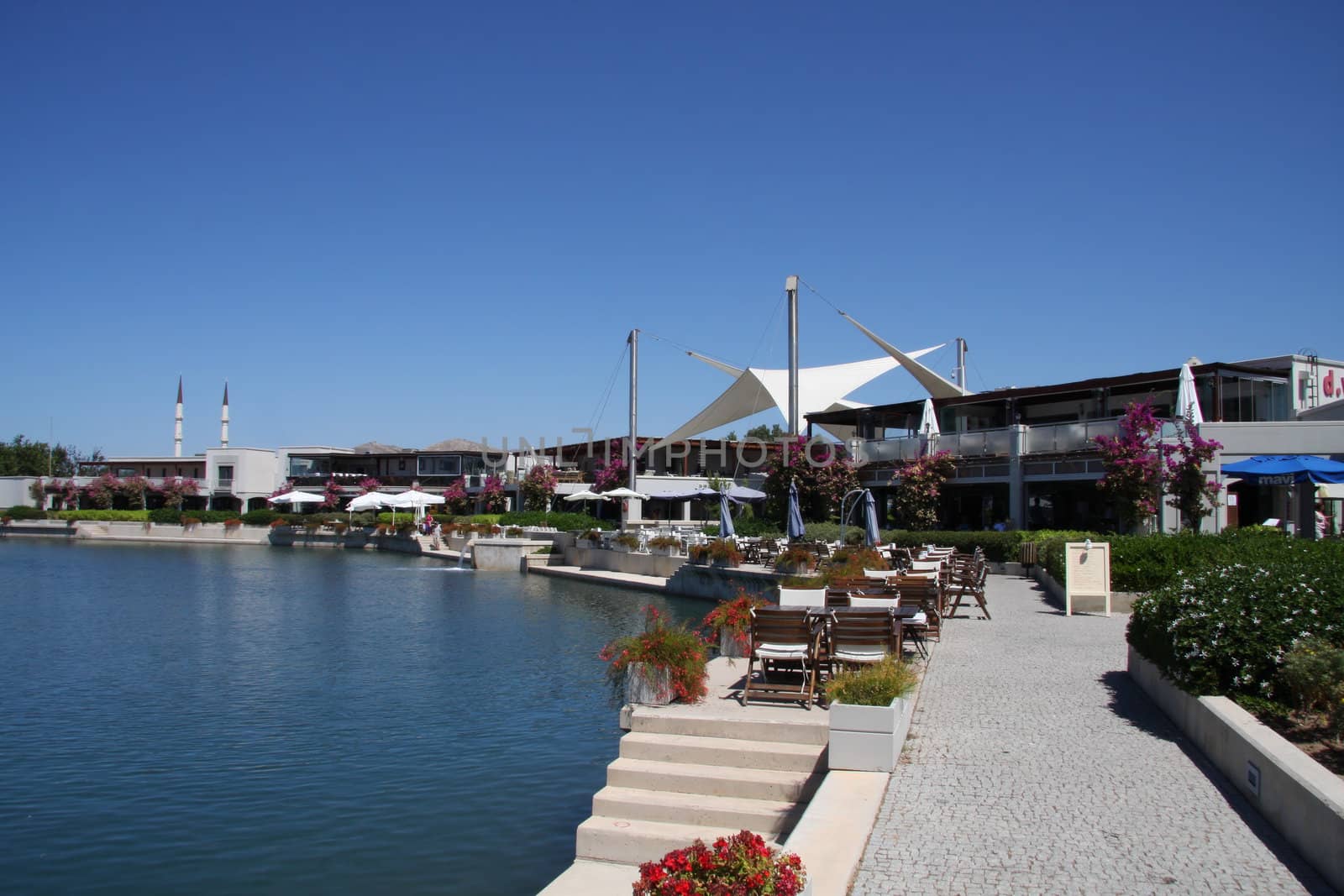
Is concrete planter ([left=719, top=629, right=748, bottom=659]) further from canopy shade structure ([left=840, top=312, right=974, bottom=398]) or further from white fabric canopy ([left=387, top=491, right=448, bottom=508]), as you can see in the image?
white fabric canopy ([left=387, top=491, right=448, bottom=508])

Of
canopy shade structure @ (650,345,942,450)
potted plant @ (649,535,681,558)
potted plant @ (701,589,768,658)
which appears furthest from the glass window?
potted plant @ (701,589,768,658)

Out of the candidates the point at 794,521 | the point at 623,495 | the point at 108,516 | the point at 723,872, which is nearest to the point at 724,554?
the point at 794,521

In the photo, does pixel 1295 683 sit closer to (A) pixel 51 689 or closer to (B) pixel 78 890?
(B) pixel 78 890

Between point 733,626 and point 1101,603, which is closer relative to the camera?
point 733,626

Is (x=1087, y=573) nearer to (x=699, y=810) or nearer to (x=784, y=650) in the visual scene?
(x=784, y=650)

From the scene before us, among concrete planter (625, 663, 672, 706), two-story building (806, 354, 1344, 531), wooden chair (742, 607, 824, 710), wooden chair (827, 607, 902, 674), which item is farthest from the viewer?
two-story building (806, 354, 1344, 531)

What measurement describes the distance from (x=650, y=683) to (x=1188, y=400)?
18.5m

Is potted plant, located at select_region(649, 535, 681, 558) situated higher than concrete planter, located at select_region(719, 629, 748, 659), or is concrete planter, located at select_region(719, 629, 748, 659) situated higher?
potted plant, located at select_region(649, 535, 681, 558)

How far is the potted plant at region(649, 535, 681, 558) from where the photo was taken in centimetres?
2994

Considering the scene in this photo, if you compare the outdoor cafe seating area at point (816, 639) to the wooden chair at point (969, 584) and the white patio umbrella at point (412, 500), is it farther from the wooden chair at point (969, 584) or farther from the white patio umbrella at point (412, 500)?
the white patio umbrella at point (412, 500)

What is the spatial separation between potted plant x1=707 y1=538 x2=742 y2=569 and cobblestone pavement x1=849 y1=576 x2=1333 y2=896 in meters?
15.1

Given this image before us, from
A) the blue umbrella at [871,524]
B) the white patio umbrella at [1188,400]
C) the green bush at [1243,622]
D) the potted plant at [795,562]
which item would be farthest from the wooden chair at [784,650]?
the white patio umbrella at [1188,400]

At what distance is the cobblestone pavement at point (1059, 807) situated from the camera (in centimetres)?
535

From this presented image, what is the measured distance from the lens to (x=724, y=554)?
26.0 metres
